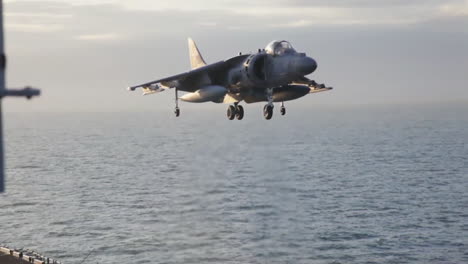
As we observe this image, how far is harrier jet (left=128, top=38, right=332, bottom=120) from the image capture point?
4094 centimetres

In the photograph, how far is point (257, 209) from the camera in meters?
153

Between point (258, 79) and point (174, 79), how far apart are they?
23.2 ft

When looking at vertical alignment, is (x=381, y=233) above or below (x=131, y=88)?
below

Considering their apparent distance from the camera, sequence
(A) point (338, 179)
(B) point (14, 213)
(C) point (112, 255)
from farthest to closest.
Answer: (A) point (338, 179) < (B) point (14, 213) < (C) point (112, 255)

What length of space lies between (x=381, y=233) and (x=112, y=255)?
50.1m

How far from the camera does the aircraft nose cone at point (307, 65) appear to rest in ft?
131

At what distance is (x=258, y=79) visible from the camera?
42.7 metres

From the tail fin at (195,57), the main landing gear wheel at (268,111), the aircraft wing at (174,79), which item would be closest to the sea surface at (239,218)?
the tail fin at (195,57)

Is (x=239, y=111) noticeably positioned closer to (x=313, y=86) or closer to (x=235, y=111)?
(x=235, y=111)

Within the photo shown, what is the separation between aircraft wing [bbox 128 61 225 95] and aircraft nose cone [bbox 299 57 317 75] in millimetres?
7580

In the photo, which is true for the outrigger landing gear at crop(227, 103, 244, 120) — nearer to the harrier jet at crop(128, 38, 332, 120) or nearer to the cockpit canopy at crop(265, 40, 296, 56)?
the harrier jet at crop(128, 38, 332, 120)

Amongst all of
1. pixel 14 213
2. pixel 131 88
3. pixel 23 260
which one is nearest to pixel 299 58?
pixel 131 88

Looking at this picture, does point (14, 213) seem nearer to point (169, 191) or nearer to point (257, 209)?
point (169, 191)

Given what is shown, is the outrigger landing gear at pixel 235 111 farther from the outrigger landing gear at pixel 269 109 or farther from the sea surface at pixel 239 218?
the sea surface at pixel 239 218
